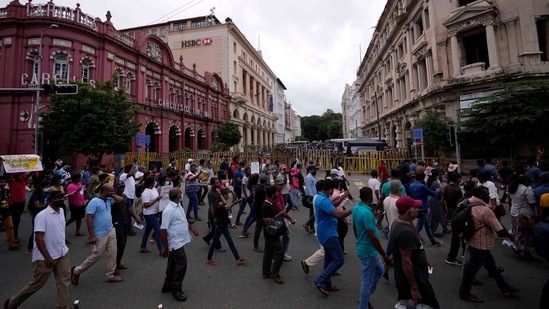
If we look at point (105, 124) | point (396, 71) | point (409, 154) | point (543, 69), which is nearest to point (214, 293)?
point (105, 124)

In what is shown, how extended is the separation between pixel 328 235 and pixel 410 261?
4.19ft

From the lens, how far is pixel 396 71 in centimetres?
2900

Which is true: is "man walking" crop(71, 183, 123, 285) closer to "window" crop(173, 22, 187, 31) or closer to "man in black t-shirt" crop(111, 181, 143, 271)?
"man in black t-shirt" crop(111, 181, 143, 271)

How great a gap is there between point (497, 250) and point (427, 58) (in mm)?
19588

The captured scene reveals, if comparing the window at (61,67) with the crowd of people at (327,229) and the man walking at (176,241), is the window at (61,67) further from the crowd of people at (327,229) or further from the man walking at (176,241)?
the man walking at (176,241)

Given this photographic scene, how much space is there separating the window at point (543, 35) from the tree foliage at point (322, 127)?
67.5 m

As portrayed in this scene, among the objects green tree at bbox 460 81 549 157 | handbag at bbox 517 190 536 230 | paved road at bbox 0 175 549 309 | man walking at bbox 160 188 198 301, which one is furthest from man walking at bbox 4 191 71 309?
green tree at bbox 460 81 549 157

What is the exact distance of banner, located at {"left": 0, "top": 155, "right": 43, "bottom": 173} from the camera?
8.19 m

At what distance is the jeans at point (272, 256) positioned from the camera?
15.2 feet

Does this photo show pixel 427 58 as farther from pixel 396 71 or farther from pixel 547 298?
pixel 547 298

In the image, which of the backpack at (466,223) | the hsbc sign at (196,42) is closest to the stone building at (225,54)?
the hsbc sign at (196,42)

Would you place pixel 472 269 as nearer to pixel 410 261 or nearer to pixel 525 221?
pixel 410 261

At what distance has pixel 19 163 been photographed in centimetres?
872

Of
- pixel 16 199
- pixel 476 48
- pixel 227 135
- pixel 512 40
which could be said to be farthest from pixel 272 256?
pixel 227 135
